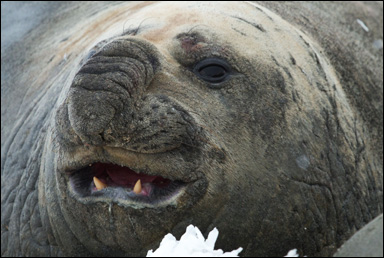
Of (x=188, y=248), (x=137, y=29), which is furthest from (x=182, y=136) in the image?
(x=188, y=248)

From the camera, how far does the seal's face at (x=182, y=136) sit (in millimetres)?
3586

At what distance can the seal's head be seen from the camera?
361 cm

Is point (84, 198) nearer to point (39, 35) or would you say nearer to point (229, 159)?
point (229, 159)

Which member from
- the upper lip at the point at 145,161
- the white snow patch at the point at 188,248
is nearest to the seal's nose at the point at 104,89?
the upper lip at the point at 145,161

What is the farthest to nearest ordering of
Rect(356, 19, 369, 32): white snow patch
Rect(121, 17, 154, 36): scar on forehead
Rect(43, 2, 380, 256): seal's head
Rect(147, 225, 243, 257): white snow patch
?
Rect(356, 19, 369, 32): white snow patch, Rect(121, 17, 154, 36): scar on forehead, Rect(43, 2, 380, 256): seal's head, Rect(147, 225, 243, 257): white snow patch

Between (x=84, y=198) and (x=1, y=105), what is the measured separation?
8.60 feet

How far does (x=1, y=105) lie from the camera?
6137mm

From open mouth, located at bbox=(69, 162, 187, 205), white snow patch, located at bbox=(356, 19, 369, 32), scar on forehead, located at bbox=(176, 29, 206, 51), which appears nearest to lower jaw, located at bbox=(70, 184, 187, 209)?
open mouth, located at bbox=(69, 162, 187, 205)

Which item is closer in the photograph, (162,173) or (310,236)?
(162,173)

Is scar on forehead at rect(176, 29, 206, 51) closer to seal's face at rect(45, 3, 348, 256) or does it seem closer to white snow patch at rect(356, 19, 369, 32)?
seal's face at rect(45, 3, 348, 256)

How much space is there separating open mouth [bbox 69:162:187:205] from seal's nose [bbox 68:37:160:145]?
0.27m

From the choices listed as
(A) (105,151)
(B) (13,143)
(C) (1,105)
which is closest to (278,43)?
(A) (105,151)

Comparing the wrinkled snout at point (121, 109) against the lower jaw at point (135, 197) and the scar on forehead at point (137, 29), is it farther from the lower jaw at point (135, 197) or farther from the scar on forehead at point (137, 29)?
the scar on forehead at point (137, 29)

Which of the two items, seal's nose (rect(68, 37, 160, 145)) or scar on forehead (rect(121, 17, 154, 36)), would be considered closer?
seal's nose (rect(68, 37, 160, 145))
